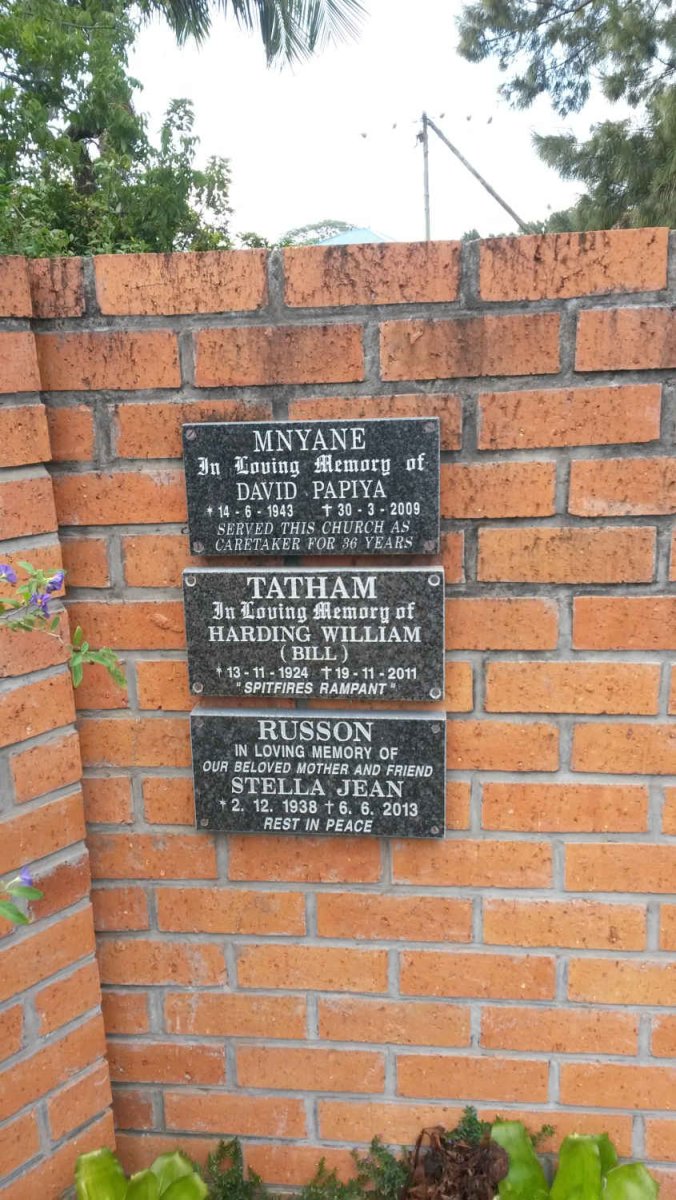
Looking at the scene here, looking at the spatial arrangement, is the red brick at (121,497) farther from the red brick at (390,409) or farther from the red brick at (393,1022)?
the red brick at (393,1022)

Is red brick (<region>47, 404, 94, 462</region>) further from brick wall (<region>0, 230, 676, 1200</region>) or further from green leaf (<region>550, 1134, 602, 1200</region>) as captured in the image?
green leaf (<region>550, 1134, 602, 1200</region>)

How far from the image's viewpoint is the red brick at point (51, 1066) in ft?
4.13

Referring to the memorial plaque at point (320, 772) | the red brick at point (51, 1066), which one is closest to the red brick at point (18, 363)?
the memorial plaque at point (320, 772)

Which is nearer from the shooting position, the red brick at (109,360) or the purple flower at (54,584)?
the purple flower at (54,584)

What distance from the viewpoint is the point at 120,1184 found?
4.33 ft

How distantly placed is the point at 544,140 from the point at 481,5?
1444 millimetres

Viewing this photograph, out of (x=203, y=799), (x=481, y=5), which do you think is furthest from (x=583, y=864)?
(x=481, y=5)

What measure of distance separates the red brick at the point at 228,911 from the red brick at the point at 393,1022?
17cm

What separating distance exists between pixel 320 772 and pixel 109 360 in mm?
731

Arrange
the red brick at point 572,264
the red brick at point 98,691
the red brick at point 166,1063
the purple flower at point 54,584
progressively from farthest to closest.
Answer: the red brick at point 166,1063
the red brick at point 98,691
the red brick at point 572,264
the purple flower at point 54,584

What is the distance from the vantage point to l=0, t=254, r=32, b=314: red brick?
1.15 meters

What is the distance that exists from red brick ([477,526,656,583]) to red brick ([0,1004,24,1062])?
3.29ft

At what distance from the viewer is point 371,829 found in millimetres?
1304

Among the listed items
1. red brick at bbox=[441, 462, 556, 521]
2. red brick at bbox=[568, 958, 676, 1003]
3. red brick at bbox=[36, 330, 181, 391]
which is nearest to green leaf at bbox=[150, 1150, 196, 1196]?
red brick at bbox=[568, 958, 676, 1003]
